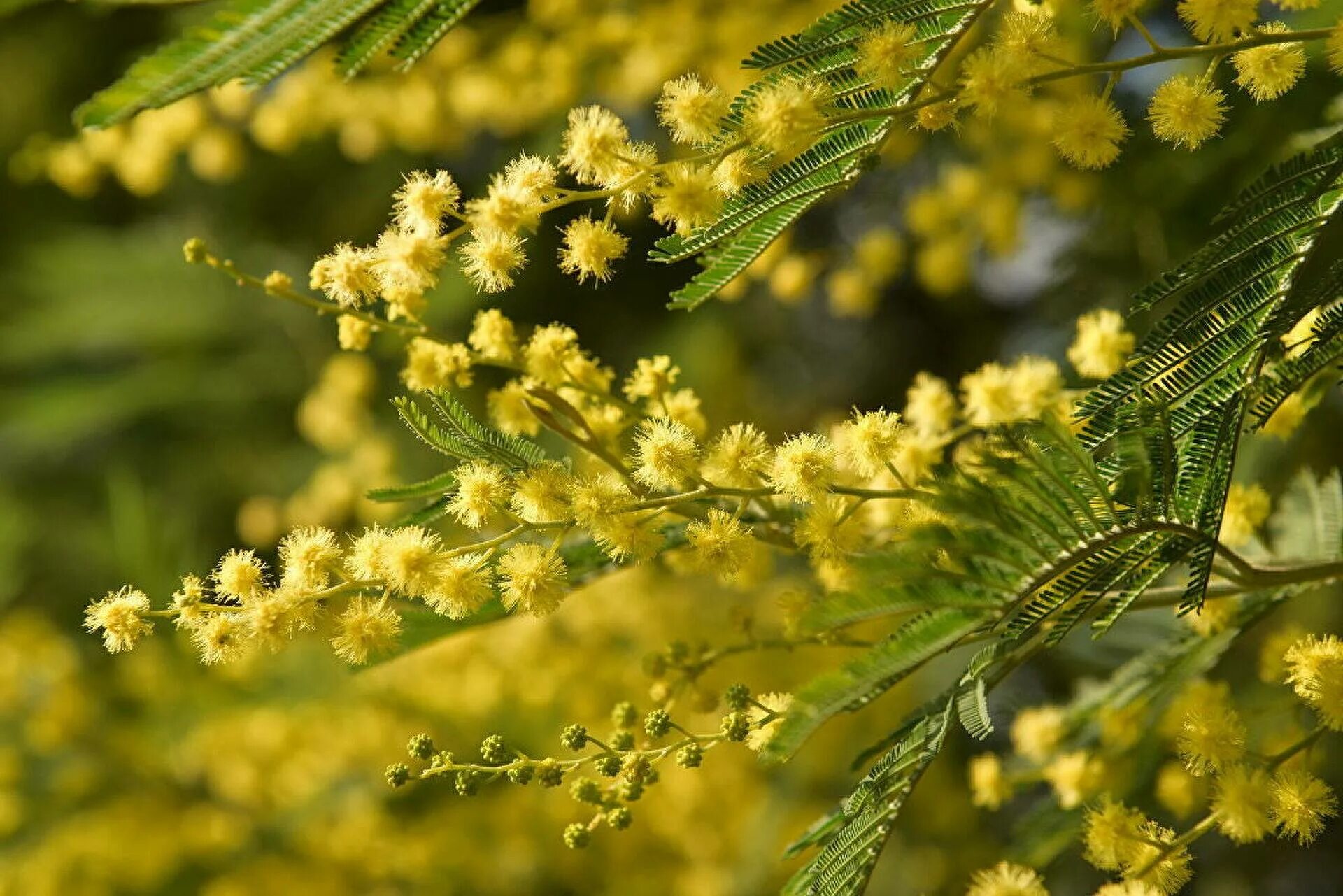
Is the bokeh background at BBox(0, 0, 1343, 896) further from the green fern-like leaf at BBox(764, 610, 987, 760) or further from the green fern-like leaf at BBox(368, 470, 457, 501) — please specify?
the green fern-like leaf at BBox(764, 610, 987, 760)

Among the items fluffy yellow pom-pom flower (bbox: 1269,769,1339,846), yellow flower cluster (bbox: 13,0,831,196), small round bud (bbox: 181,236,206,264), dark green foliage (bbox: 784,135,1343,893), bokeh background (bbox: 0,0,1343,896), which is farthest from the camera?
bokeh background (bbox: 0,0,1343,896)

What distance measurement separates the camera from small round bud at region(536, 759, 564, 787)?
107 centimetres

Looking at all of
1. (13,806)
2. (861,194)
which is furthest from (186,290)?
(861,194)

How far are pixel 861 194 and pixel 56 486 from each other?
2529 millimetres

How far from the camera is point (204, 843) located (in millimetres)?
2758

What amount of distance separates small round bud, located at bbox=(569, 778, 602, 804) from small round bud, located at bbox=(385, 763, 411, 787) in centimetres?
14

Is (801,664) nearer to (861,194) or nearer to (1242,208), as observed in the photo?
(861,194)

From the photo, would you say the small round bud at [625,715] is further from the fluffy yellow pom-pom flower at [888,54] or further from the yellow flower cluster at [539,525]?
the fluffy yellow pom-pom flower at [888,54]

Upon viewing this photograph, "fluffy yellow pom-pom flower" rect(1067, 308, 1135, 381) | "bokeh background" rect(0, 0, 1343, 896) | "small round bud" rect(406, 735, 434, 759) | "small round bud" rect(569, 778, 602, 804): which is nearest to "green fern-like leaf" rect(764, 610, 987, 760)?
"small round bud" rect(569, 778, 602, 804)

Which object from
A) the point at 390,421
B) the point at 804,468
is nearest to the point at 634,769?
the point at 804,468

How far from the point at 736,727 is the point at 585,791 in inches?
6.1

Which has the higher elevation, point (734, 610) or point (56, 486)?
point (56, 486)

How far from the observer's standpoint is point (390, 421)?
296 cm

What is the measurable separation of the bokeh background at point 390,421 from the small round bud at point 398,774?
752 mm
